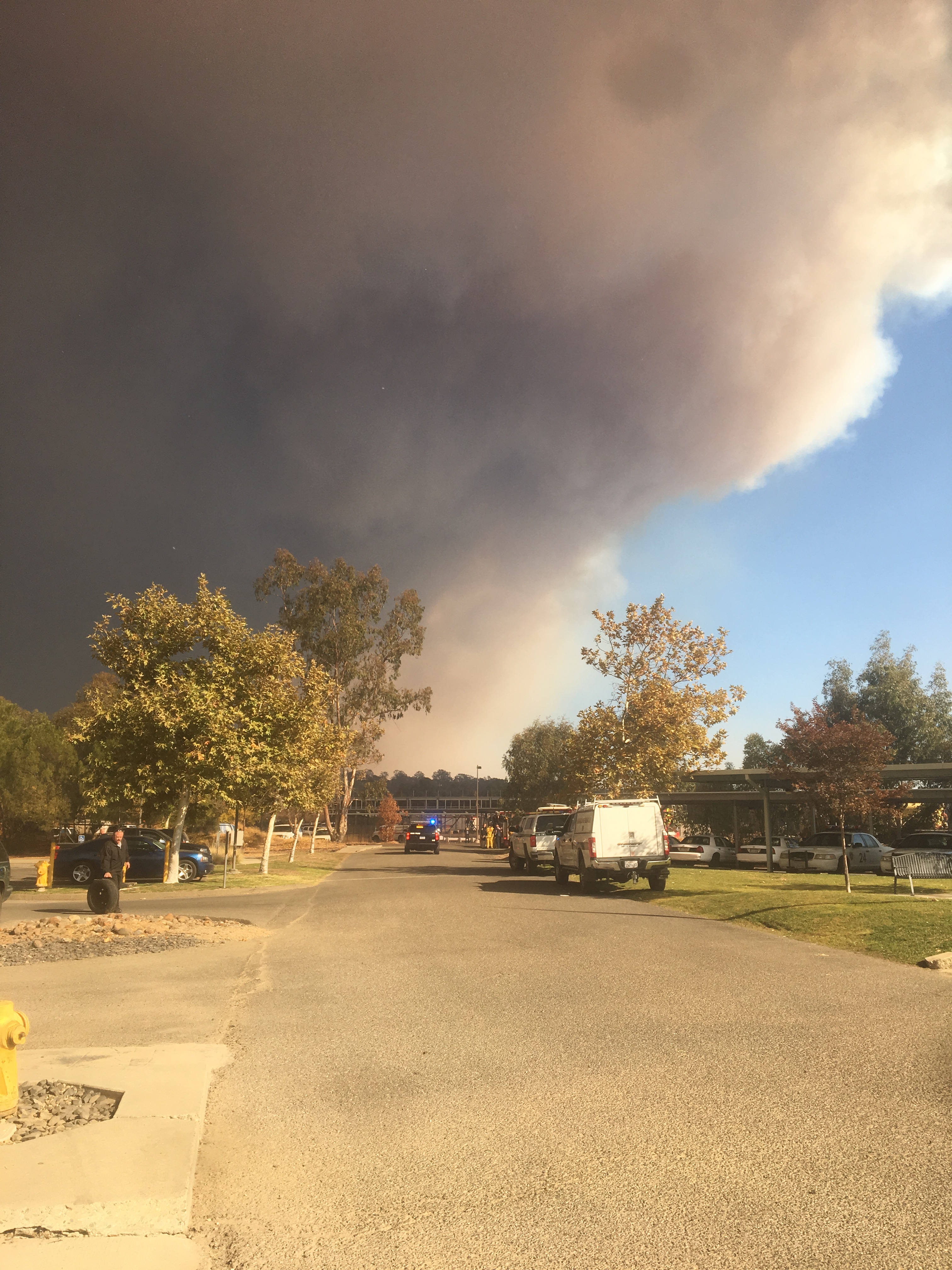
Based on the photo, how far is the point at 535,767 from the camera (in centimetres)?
6912

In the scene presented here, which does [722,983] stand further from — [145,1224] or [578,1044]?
[145,1224]

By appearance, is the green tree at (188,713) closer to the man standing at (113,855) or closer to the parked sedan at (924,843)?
the man standing at (113,855)

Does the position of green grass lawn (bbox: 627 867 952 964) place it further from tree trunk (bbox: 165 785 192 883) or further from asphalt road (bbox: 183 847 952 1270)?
tree trunk (bbox: 165 785 192 883)

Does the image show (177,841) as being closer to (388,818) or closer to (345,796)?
(345,796)

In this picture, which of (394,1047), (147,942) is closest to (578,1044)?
(394,1047)

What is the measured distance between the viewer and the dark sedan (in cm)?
2667

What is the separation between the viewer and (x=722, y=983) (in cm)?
1006

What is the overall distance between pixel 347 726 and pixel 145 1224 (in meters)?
51.4

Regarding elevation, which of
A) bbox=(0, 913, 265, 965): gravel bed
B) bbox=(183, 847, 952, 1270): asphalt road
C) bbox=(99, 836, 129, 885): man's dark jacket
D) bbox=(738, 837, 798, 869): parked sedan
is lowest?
bbox=(738, 837, 798, 869): parked sedan

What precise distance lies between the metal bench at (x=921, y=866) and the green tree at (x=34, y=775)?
35774 mm

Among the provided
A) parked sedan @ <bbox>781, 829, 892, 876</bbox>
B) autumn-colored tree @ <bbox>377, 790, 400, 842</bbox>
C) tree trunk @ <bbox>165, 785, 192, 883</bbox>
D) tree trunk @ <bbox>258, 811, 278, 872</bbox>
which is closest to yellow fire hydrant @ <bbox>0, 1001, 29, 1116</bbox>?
tree trunk @ <bbox>165, 785, 192, 883</bbox>

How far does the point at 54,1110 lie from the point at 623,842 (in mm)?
17887

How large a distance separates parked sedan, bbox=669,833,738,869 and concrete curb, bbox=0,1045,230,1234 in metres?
39.1

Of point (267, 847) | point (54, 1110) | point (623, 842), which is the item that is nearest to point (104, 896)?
point (623, 842)
